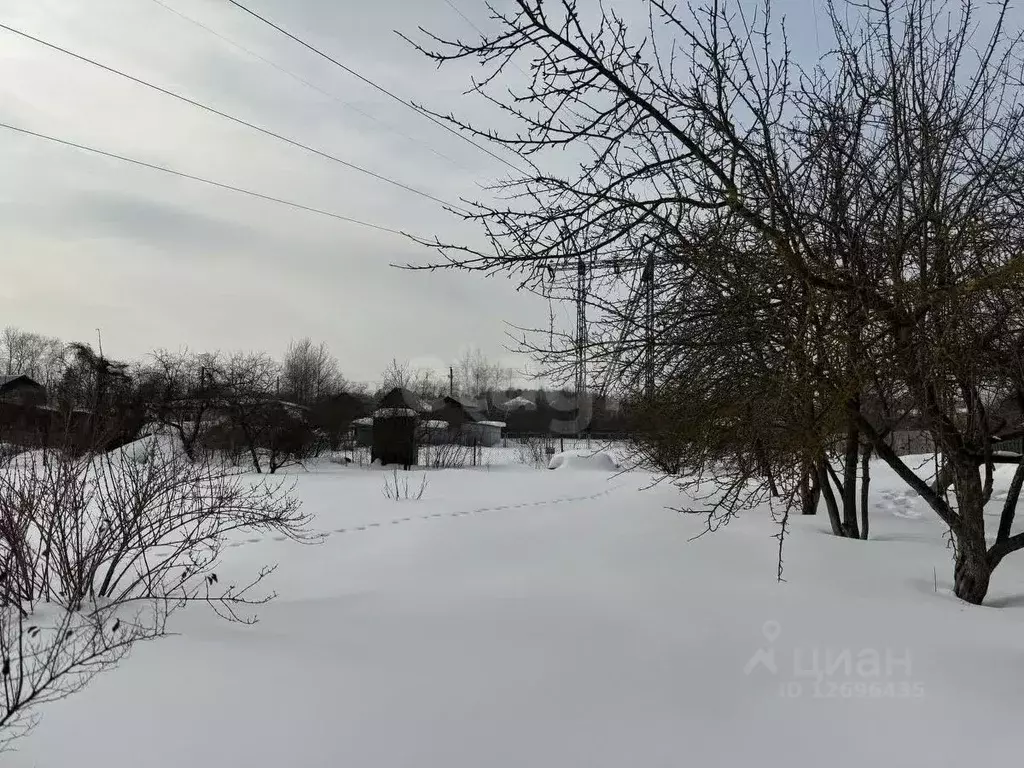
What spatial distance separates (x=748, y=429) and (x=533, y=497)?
8507 mm

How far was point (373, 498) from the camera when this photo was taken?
1158cm

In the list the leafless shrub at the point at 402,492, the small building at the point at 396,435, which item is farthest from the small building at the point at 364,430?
the leafless shrub at the point at 402,492

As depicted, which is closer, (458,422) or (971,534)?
(971,534)

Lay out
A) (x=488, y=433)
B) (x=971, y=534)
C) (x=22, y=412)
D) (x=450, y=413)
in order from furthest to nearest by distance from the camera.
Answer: (x=488, y=433)
(x=450, y=413)
(x=22, y=412)
(x=971, y=534)

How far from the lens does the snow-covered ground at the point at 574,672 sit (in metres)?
2.53

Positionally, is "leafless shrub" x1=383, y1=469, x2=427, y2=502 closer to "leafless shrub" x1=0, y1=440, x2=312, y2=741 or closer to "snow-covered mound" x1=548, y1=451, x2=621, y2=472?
"snow-covered mound" x1=548, y1=451, x2=621, y2=472

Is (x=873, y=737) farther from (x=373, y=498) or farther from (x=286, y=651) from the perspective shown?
(x=373, y=498)

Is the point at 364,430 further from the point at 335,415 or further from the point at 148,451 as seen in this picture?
the point at 148,451

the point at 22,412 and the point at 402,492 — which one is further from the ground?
the point at 22,412

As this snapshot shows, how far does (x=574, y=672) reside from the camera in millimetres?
3221

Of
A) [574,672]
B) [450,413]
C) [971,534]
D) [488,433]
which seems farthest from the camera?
[488,433]

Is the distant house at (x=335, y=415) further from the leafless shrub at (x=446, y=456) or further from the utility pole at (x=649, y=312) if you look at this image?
the utility pole at (x=649, y=312)

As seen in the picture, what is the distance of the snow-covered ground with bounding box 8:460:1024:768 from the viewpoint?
2.53 m

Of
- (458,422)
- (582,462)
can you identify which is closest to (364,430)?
(458,422)
